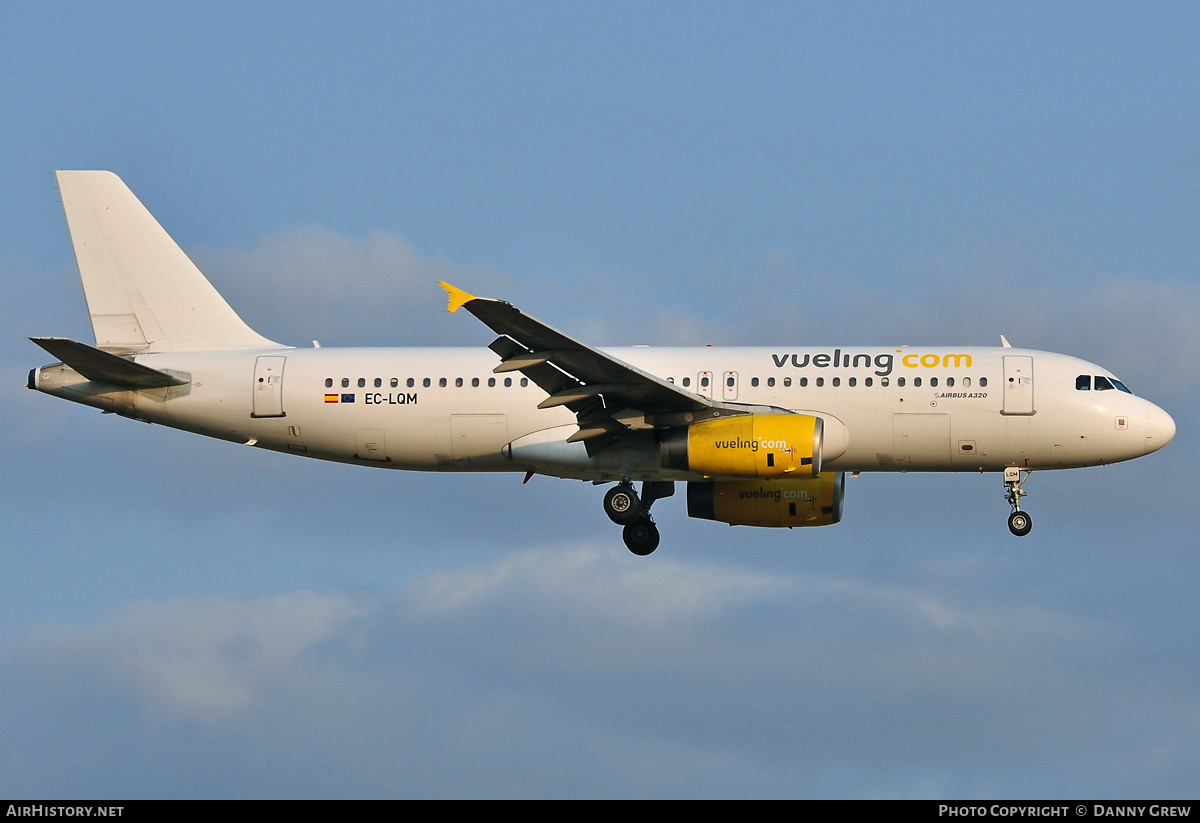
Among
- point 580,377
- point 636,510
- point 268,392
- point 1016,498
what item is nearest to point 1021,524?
point 1016,498

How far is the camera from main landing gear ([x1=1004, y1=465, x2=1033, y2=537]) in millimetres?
41188

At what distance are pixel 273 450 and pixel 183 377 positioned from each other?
299 cm

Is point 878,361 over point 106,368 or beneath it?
over

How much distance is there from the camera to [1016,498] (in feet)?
136

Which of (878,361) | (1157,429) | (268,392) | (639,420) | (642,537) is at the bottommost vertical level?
(642,537)

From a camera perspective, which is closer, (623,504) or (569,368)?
(569,368)

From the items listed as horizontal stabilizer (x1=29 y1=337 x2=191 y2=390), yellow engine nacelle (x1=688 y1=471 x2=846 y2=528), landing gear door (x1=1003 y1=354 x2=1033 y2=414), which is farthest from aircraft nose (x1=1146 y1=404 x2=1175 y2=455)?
horizontal stabilizer (x1=29 y1=337 x2=191 y2=390)

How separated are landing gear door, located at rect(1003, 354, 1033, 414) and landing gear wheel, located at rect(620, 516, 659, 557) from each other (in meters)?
9.72

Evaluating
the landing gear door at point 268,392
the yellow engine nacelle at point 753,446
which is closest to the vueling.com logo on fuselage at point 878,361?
the yellow engine nacelle at point 753,446

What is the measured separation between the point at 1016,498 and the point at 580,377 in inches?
452

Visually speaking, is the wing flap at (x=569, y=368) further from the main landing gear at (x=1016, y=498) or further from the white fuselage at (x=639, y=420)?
the main landing gear at (x=1016, y=498)

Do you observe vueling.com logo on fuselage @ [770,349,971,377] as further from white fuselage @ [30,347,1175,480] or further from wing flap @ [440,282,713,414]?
wing flap @ [440,282,713,414]

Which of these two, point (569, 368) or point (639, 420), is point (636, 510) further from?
point (569, 368)
